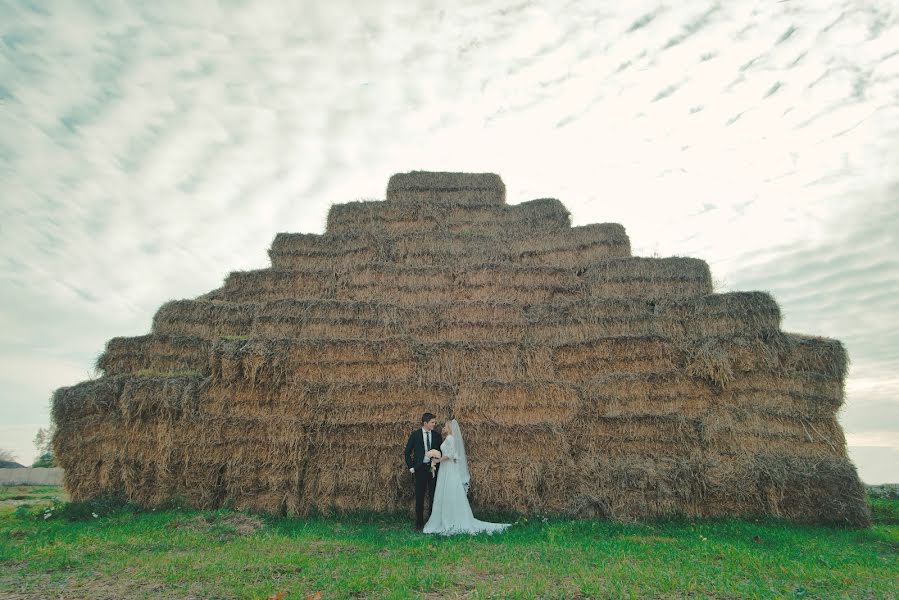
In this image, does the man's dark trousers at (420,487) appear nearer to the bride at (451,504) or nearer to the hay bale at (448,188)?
the bride at (451,504)

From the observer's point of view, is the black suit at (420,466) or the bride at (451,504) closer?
the bride at (451,504)

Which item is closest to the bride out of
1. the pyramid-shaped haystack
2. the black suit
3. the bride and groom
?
the bride and groom

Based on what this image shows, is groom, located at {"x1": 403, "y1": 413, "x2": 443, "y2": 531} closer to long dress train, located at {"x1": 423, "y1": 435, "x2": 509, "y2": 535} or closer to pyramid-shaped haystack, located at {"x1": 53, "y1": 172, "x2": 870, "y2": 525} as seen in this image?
long dress train, located at {"x1": 423, "y1": 435, "x2": 509, "y2": 535}

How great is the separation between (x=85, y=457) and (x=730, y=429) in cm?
1334

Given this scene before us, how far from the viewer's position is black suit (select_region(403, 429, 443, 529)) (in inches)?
393

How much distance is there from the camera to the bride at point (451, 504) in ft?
31.3

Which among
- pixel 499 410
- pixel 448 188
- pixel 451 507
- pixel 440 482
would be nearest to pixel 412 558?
pixel 451 507

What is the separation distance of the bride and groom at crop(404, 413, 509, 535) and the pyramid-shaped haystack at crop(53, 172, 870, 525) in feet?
3.23

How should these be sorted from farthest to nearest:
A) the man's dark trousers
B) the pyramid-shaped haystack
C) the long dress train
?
the pyramid-shaped haystack
the man's dark trousers
the long dress train

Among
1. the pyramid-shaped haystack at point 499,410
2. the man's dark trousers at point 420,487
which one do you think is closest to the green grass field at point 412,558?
the man's dark trousers at point 420,487

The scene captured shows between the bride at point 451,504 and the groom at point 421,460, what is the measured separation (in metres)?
0.19

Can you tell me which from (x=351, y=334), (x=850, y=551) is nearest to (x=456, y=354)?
(x=351, y=334)

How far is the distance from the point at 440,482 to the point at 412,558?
2.68m

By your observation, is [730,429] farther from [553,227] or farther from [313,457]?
[313,457]
